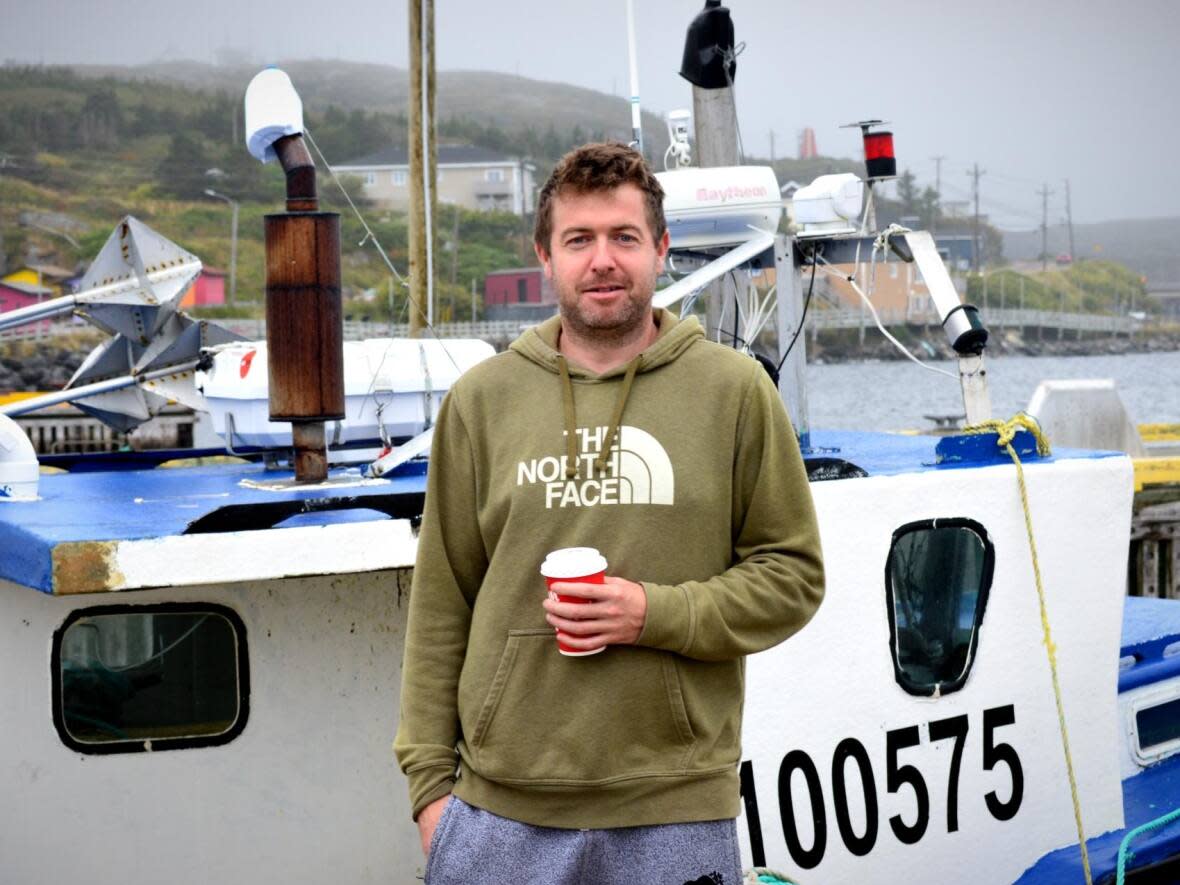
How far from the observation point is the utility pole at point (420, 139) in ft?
29.9

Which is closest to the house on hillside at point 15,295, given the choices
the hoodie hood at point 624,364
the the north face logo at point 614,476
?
the hoodie hood at point 624,364

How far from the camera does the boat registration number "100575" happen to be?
18.2 ft

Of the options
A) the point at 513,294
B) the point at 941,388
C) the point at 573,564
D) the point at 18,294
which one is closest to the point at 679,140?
the point at 573,564

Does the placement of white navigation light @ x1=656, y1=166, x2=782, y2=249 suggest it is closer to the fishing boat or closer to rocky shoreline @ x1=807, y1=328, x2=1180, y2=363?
the fishing boat

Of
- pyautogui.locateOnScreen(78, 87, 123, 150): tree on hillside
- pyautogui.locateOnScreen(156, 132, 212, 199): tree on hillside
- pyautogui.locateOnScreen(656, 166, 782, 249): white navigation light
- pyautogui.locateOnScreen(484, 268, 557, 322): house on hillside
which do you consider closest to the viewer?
pyautogui.locateOnScreen(656, 166, 782, 249): white navigation light

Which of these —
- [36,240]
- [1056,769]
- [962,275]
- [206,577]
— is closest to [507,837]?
[206,577]

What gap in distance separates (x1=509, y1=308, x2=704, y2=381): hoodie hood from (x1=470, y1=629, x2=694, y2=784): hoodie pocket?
52 cm

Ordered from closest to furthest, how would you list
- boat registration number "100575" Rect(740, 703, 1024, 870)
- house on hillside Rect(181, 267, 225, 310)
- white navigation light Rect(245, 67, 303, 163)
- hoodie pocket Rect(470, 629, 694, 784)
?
hoodie pocket Rect(470, 629, 694, 784)
boat registration number "100575" Rect(740, 703, 1024, 870)
white navigation light Rect(245, 67, 303, 163)
house on hillside Rect(181, 267, 225, 310)

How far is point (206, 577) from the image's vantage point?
4.62 m

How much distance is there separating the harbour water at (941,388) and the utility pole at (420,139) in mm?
36412

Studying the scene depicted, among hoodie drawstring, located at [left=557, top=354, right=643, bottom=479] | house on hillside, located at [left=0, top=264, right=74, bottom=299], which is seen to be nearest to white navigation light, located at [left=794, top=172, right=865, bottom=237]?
Result: hoodie drawstring, located at [left=557, top=354, right=643, bottom=479]

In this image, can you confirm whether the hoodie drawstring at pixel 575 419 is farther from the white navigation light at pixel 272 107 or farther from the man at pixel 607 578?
the white navigation light at pixel 272 107

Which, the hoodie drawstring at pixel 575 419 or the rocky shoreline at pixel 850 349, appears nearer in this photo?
the hoodie drawstring at pixel 575 419

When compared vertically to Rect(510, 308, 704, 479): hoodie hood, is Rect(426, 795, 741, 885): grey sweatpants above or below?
below
